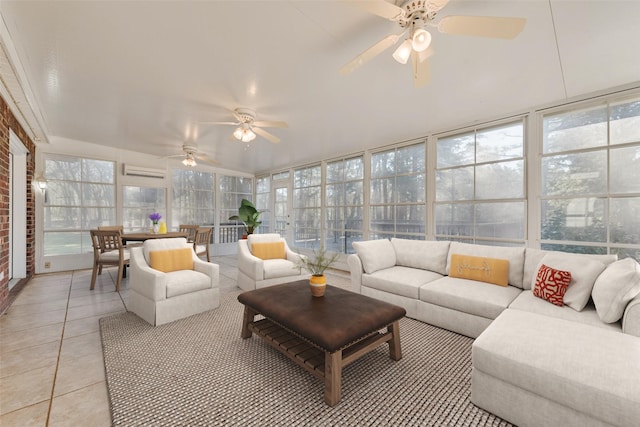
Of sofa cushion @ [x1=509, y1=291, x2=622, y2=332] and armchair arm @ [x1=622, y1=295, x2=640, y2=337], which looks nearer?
armchair arm @ [x1=622, y1=295, x2=640, y2=337]

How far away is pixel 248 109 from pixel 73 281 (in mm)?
3990

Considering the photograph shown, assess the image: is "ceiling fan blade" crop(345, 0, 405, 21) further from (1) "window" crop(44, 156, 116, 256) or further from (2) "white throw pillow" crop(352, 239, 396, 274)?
(1) "window" crop(44, 156, 116, 256)

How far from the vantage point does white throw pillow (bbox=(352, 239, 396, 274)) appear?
128 inches

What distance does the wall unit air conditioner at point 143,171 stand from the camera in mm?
5391

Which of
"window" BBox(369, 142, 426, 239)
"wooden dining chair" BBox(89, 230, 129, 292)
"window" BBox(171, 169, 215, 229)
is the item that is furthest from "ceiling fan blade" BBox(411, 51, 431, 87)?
"window" BBox(171, 169, 215, 229)

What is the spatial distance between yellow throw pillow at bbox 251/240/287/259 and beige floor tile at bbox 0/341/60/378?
217cm

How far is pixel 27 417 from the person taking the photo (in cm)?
142

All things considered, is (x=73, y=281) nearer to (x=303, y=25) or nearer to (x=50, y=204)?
A: (x=50, y=204)

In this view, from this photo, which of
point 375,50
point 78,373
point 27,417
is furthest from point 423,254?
point 27,417

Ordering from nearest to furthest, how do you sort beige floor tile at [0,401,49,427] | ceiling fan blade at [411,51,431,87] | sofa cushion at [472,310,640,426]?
sofa cushion at [472,310,640,426], beige floor tile at [0,401,49,427], ceiling fan blade at [411,51,431,87]

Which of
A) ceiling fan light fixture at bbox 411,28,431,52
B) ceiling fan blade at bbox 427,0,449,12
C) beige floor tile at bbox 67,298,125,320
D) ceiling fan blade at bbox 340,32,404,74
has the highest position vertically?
ceiling fan blade at bbox 427,0,449,12

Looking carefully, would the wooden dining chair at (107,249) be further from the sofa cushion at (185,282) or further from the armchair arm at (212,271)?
the armchair arm at (212,271)

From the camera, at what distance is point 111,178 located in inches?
209

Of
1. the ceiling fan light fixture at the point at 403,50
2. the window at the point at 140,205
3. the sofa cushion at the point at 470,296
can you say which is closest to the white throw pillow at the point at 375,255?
the sofa cushion at the point at 470,296
